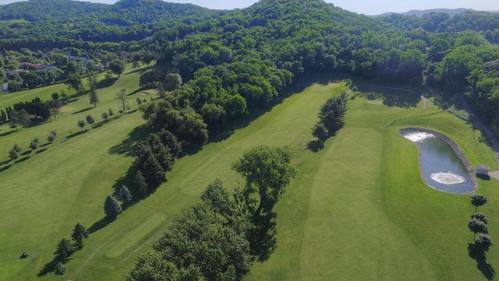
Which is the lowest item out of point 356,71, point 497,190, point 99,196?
point 99,196

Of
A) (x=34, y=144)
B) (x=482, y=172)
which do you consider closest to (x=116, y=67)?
(x=34, y=144)

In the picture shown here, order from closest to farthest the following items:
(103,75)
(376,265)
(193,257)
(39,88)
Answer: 1. (193,257)
2. (376,265)
3. (39,88)
4. (103,75)

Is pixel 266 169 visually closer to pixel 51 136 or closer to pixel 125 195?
pixel 125 195

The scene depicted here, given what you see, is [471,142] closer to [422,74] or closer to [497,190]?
[497,190]

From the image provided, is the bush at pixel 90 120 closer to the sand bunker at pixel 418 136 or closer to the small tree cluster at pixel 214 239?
the small tree cluster at pixel 214 239

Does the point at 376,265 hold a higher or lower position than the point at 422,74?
lower

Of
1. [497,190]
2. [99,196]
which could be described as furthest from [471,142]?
[99,196]
